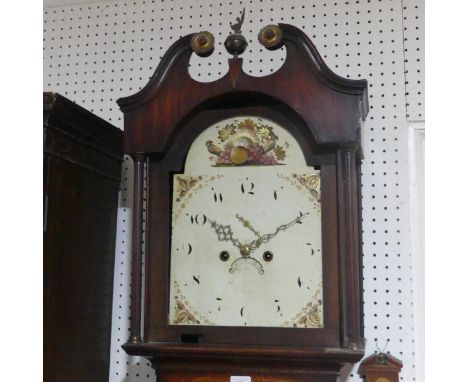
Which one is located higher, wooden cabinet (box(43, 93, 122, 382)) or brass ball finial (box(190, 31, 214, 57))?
brass ball finial (box(190, 31, 214, 57))

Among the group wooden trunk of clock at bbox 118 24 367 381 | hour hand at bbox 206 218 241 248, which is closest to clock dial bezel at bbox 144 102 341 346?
wooden trunk of clock at bbox 118 24 367 381

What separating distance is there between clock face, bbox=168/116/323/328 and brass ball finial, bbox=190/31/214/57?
175 millimetres

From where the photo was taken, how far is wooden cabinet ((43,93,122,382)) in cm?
136

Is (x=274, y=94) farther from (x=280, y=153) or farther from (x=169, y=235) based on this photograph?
(x=169, y=235)

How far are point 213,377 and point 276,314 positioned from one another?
20 cm

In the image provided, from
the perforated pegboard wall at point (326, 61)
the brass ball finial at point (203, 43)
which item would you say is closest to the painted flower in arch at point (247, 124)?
the brass ball finial at point (203, 43)

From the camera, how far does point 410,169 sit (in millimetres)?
1623

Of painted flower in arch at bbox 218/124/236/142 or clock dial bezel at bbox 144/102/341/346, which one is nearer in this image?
clock dial bezel at bbox 144/102/341/346

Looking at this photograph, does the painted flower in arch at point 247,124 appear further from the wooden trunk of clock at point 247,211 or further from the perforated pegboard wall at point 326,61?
the perforated pegboard wall at point 326,61

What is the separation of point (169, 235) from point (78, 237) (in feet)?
0.74

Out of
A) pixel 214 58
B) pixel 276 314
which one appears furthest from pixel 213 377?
pixel 214 58

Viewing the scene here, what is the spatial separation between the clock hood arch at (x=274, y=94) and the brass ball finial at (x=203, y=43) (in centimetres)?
3

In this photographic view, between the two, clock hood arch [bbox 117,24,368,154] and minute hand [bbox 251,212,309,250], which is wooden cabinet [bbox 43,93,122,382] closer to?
clock hood arch [bbox 117,24,368,154]

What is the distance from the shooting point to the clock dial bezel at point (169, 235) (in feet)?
4.42
